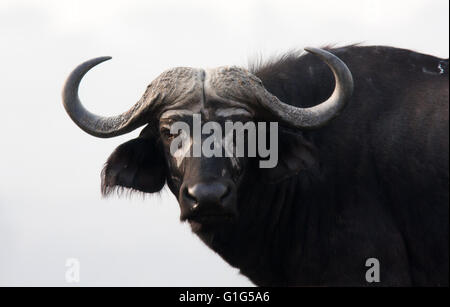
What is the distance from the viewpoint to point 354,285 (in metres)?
9.41

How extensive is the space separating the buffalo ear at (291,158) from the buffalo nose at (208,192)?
120cm

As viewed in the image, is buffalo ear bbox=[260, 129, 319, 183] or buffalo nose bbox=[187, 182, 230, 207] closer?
buffalo nose bbox=[187, 182, 230, 207]

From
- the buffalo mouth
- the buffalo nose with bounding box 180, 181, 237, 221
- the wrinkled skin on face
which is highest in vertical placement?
the wrinkled skin on face

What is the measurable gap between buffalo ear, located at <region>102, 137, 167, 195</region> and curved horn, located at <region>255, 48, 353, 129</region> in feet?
3.83

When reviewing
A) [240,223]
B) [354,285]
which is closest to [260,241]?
[240,223]

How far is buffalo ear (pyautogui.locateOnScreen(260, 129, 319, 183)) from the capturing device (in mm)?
9633

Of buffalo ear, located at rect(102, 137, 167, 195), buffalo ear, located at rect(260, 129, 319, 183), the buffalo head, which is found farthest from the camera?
buffalo ear, located at rect(102, 137, 167, 195)

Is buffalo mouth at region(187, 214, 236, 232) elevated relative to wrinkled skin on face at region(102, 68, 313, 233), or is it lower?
lower

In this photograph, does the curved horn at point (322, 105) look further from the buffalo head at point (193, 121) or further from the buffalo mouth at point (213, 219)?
the buffalo mouth at point (213, 219)

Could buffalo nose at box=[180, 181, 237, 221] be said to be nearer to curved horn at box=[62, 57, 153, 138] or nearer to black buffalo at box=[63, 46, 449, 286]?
black buffalo at box=[63, 46, 449, 286]

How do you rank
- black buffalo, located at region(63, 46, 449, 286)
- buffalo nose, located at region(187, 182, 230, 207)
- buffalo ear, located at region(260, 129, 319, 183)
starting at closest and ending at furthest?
buffalo nose, located at region(187, 182, 230, 207) → black buffalo, located at region(63, 46, 449, 286) → buffalo ear, located at region(260, 129, 319, 183)

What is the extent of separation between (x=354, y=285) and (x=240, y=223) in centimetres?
123

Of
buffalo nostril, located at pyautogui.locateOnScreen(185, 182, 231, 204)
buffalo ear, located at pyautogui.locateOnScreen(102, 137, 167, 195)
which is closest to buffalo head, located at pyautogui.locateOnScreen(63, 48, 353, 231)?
buffalo ear, located at pyautogui.locateOnScreen(102, 137, 167, 195)
